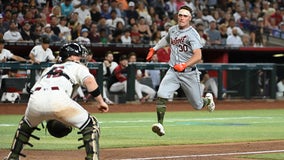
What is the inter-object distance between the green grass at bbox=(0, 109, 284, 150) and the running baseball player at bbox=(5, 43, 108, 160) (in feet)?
9.68

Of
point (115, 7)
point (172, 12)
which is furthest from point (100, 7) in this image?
point (172, 12)

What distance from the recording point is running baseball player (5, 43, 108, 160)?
7074 millimetres

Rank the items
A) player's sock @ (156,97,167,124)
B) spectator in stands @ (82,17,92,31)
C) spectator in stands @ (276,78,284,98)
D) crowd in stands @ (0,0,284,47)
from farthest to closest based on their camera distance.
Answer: spectator in stands @ (276,78,284,98) < spectator in stands @ (82,17,92,31) < crowd in stands @ (0,0,284,47) < player's sock @ (156,97,167,124)

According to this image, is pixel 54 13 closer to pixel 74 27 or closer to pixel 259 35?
pixel 74 27

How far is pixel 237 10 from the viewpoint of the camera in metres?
28.7

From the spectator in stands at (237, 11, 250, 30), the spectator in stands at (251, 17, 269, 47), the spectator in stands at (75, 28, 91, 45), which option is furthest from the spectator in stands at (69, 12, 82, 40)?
the spectator in stands at (237, 11, 250, 30)

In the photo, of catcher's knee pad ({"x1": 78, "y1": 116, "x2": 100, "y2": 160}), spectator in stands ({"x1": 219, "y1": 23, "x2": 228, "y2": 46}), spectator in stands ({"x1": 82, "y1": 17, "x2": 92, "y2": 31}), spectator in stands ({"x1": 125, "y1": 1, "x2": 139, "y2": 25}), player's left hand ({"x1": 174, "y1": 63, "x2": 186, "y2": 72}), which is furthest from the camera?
spectator in stands ({"x1": 219, "y1": 23, "x2": 228, "y2": 46})

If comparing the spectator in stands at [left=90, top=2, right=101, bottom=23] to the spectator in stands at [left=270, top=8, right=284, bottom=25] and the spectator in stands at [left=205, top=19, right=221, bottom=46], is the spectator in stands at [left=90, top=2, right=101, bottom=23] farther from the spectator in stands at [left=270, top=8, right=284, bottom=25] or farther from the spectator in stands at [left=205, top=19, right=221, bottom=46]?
the spectator in stands at [left=270, top=8, right=284, bottom=25]

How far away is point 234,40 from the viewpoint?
85.4 feet

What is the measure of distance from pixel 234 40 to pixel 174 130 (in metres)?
12.6

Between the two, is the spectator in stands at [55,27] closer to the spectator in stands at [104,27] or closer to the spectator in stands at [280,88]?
the spectator in stands at [104,27]

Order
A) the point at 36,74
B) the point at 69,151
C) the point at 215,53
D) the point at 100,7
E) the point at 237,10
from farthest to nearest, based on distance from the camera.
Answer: the point at 237,10, the point at 215,53, the point at 100,7, the point at 36,74, the point at 69,151

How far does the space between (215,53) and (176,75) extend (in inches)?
566

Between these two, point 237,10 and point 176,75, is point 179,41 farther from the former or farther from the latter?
point 237,10
